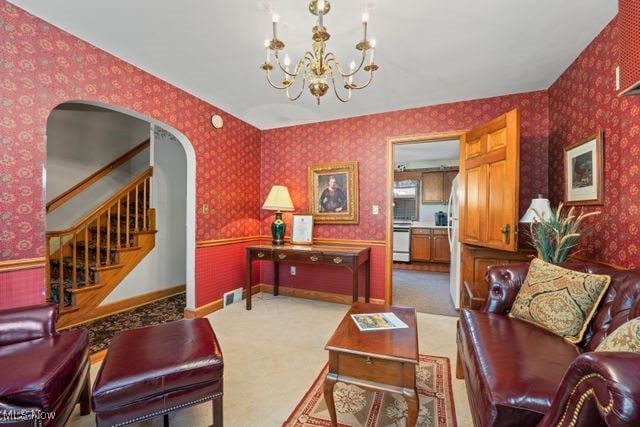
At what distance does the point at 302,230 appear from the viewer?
12.3ft

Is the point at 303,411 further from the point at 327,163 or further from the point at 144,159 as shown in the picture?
the point at 144,159

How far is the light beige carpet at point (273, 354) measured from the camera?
5.17 ft

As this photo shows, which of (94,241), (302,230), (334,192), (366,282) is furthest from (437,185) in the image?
(94,241)

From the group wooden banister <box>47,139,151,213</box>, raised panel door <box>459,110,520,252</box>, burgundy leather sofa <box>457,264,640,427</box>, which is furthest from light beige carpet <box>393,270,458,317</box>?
wooden banister <box>47,139,151,213</box>

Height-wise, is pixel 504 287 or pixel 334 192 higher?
pixel 334 192

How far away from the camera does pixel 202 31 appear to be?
1982mm

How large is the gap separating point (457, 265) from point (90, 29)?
4169mm

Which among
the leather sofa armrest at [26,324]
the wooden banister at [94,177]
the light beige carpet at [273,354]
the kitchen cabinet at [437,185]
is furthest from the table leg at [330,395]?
the kitchen cabinet at [437,185]

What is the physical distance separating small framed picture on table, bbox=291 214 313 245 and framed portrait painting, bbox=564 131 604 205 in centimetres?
266

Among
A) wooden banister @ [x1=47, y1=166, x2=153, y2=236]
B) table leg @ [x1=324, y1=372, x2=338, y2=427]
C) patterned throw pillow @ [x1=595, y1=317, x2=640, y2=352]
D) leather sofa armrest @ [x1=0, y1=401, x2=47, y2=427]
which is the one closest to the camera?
patterned throw pillow @ [x1=595, y1=317, x2=640, y2=352]

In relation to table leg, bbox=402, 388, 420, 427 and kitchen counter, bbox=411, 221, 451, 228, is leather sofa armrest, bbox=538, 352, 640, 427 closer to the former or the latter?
table leg, bbox=402, 388, 420, 427

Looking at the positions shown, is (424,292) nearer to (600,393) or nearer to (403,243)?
(403,243)

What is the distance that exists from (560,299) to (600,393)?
1.23 metres

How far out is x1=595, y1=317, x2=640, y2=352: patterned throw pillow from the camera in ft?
2.97
